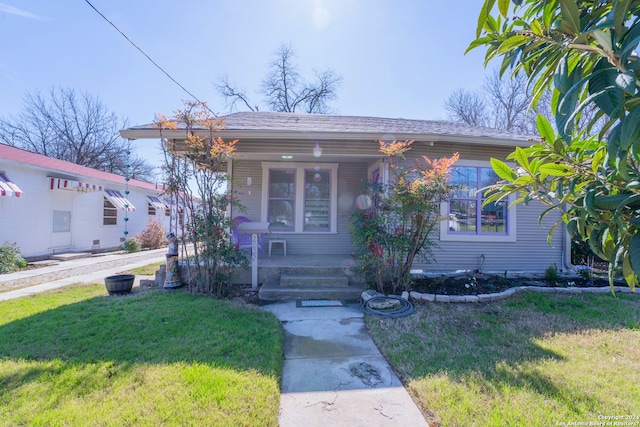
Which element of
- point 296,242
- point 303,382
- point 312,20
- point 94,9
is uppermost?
point 312,20

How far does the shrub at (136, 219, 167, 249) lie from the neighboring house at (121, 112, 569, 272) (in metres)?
8.97

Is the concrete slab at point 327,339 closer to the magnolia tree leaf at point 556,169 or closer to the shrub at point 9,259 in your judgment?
the magnolia tree leaf at point 556,169

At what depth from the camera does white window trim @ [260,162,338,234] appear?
7.21m

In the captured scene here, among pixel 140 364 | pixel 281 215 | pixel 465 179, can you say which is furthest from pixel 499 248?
pixel 140 364

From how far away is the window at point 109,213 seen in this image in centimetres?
1280

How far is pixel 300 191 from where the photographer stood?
729 centimetres

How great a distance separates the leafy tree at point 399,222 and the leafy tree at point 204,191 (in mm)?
2177

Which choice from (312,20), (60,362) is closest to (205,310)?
(60,362)

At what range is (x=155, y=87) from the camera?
9.01 meters

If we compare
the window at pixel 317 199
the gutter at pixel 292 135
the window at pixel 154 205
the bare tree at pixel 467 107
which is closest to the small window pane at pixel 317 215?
the window at pixel 317 199

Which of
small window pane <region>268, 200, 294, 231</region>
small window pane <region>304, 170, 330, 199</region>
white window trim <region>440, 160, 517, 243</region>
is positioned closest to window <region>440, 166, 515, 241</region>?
white window trim <region>440, 160, 517, 243</region>

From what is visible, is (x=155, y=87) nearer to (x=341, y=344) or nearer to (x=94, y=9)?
(x=94, y=9)

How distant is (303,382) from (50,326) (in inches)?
130

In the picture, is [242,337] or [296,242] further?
[296,242]
